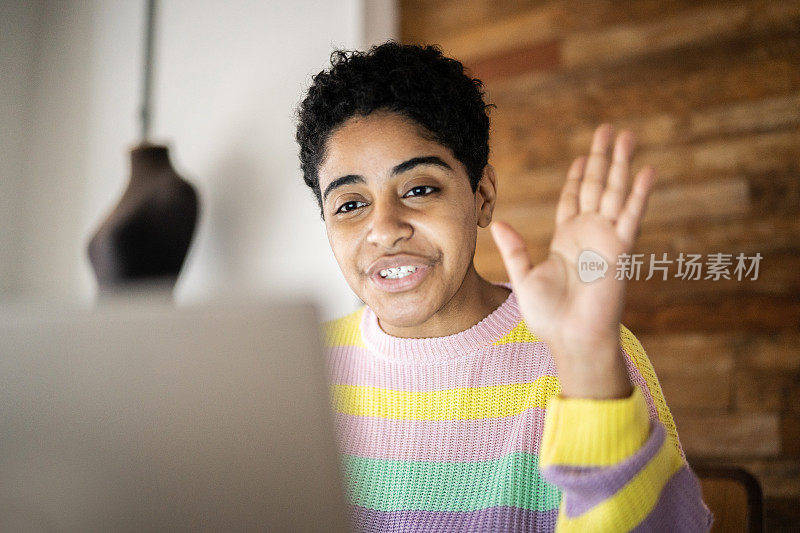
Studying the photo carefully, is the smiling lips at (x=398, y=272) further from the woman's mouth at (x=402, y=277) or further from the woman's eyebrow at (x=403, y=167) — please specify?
the woman's eyebrow at (x=403, y=167)

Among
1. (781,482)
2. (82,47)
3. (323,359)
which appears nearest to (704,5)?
(781,482)

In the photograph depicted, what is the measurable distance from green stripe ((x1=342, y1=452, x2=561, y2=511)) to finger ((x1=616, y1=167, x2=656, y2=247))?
16.4 inches

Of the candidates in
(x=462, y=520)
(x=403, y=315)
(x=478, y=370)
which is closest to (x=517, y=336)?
(x=478, y=370)

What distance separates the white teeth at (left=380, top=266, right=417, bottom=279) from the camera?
38.6 inches

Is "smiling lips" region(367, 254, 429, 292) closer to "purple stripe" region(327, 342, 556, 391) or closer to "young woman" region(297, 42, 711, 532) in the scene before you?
"young woman" region(297, 42, 711, 532)

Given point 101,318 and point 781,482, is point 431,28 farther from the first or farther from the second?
point 101,318

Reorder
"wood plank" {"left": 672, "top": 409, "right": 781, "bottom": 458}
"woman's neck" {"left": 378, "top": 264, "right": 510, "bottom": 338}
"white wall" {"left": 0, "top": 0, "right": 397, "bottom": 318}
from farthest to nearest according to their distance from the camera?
"white wall" {"left": 0, "top": 0, "right": 397, "bottom": 318} < "wood plank" {"left": 672, "top": 409, "right": 781, "bottom": 458} < "woman's neck" {"left": 378, "top": 264, "right": 510, "bottom": 338}

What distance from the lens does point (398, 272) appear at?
99 cm


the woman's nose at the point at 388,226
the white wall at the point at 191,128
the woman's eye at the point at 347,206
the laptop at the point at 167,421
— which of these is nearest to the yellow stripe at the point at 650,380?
the woman's nose at the point at 388,226

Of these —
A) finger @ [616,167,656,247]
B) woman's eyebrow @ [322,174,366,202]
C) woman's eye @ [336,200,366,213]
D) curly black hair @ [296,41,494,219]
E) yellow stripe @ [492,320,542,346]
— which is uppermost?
curly black hair @ [296,41,494,219]

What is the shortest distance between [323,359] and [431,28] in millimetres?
2072

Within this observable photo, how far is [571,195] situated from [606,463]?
286 millimetres

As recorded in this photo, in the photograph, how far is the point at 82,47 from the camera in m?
2.80

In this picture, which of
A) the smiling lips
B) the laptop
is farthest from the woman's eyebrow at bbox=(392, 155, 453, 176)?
the laptop
